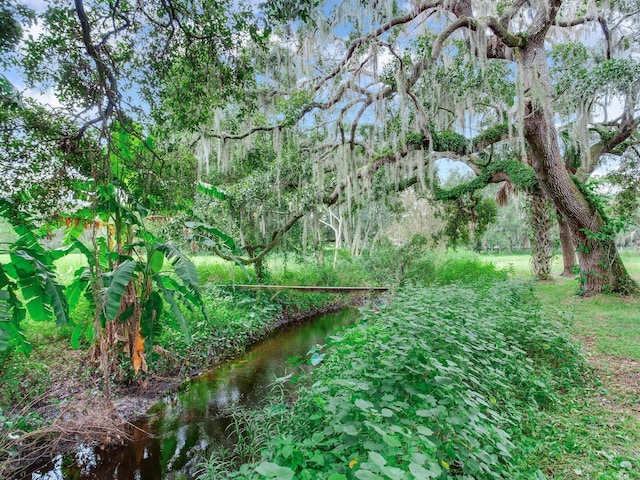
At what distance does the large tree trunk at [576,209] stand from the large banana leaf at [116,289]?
6.96 metres

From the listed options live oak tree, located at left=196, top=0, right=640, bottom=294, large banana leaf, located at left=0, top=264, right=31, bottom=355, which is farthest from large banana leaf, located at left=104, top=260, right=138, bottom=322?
live oak tree, located at left=196, top=0, right=640, bottom=294

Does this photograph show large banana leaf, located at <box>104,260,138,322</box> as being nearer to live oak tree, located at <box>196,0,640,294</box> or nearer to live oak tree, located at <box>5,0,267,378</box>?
live oak tree, located at <box>5,0,267,378</box>

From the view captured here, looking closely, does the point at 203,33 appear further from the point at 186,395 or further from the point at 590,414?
the point at 590,414

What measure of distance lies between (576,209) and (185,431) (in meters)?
8.08

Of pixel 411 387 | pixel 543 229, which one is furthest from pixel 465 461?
pixel 543 229

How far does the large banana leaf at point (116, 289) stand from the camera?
298 cm

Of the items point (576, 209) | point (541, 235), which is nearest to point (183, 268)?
point (576, 209)

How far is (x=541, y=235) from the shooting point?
9625 millimetres

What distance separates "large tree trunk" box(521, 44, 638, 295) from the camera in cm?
657

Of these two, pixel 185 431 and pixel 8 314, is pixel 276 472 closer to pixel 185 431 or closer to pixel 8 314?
pixel 8 314

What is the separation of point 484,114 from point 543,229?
3659 millimetres

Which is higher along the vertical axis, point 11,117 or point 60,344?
point 11,117

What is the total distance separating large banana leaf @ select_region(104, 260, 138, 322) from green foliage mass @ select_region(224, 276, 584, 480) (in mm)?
1802

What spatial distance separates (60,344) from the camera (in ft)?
16.6
